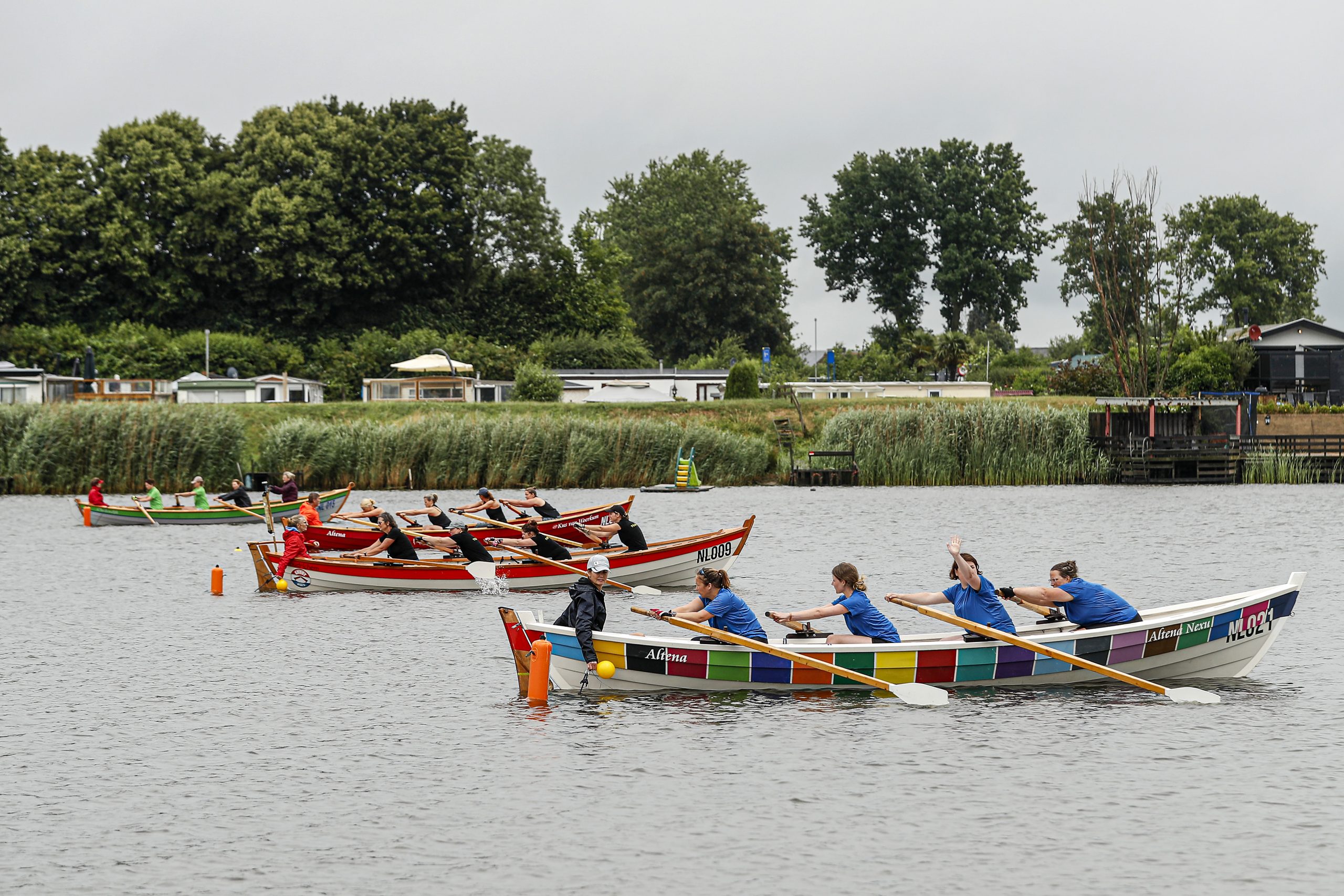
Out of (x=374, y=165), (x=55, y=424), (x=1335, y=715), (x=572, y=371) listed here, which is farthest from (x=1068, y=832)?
(x=374, y=165)

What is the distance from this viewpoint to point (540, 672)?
1748 centimetres

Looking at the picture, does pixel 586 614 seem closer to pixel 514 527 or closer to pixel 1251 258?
pixel 514 527

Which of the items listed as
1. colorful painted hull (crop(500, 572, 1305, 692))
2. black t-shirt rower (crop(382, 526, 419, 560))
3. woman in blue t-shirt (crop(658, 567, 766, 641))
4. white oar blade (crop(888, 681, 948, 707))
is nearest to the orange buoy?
colorful painted hull (crop(500, 572, 1305, 692))

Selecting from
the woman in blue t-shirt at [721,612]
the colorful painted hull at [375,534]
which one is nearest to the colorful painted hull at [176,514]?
the colorful painted hull at [375,534]

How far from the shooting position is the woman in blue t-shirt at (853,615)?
17422 mm

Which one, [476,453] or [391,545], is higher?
[476,453]

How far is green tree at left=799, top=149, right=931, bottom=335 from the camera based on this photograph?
11262 centimetres

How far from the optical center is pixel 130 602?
27203 millimetres

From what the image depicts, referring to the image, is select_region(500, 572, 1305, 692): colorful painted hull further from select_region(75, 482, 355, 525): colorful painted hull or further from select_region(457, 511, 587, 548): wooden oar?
select_region(75, 482, 355, 525): colorful painted hull

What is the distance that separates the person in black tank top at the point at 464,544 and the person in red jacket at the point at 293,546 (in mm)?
2609

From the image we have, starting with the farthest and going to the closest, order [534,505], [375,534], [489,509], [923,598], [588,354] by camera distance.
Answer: [588,354], [375,534], [489,509], [534,505], [923,598]

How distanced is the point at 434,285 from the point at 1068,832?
84710 millimetres

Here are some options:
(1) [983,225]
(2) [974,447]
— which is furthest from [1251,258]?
(2) [974,447]

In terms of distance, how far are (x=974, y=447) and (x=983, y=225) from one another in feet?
189
